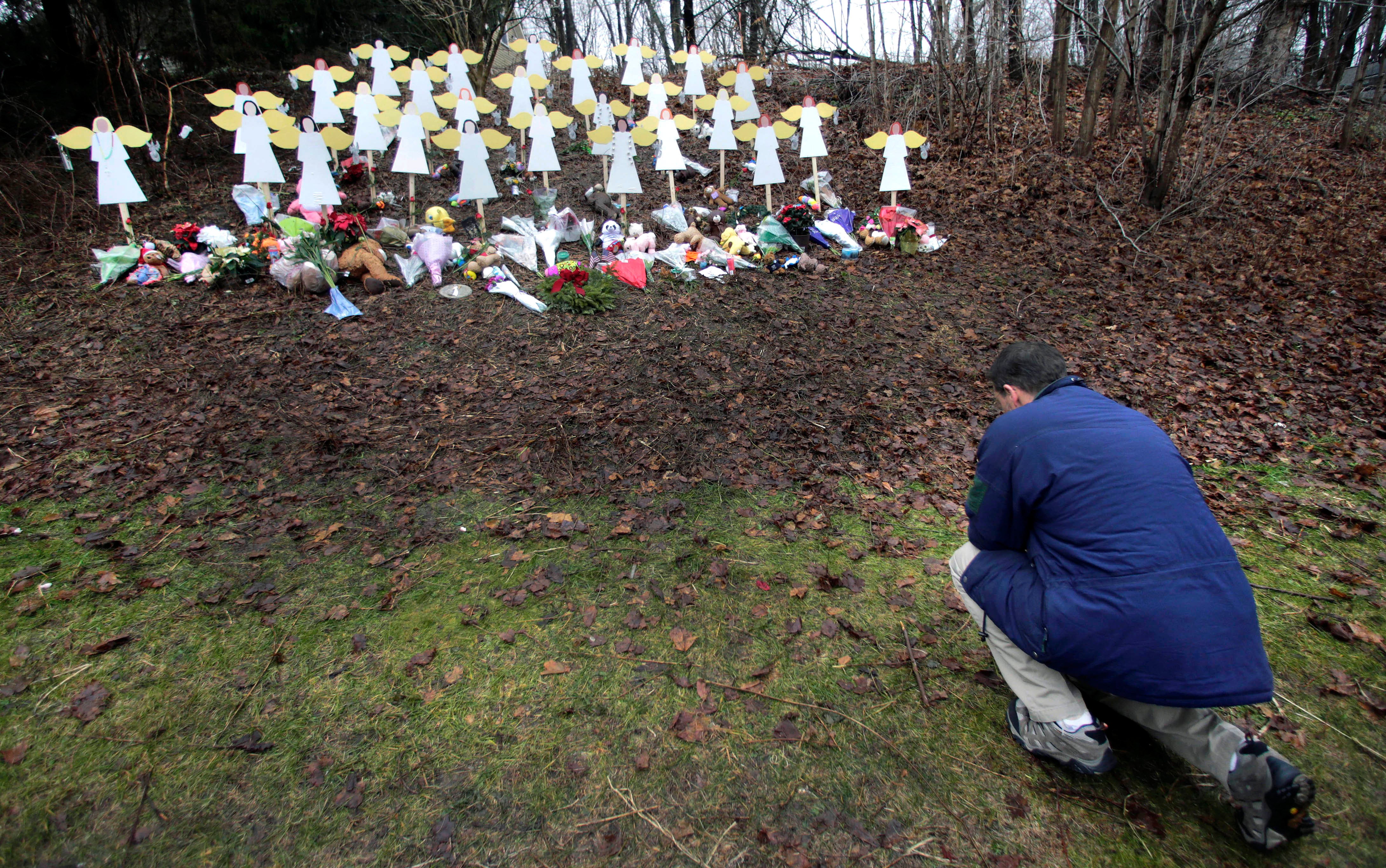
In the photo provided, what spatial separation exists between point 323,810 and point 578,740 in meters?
0.82

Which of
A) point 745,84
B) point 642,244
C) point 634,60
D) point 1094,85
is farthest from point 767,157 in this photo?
point 1094,85

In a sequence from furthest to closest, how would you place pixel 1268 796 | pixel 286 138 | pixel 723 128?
pixel 723 128 < pixel 286 138 < pixel 1268 796

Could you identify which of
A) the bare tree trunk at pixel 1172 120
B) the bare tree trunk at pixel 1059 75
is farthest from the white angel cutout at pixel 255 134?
the bare tree trunk at pixel 1059 75

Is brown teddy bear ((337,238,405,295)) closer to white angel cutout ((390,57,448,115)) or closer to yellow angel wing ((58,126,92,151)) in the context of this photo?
yellow angel wing ((58,126,92,151))

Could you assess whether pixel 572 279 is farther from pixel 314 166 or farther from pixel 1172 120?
pixel 1172 120

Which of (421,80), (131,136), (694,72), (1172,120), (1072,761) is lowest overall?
(1072,761)

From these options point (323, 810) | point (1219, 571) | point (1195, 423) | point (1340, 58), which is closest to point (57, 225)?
point (323, 810)

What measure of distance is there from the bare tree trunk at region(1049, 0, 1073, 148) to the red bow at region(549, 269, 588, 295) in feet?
25.2

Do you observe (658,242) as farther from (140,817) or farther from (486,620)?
(140,817)

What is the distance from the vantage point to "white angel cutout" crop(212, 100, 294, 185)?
6.09 m

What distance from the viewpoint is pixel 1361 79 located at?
9711 mm

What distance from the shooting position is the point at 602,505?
368cm

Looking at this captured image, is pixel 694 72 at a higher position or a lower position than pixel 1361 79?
higher

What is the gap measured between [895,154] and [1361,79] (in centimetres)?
808
